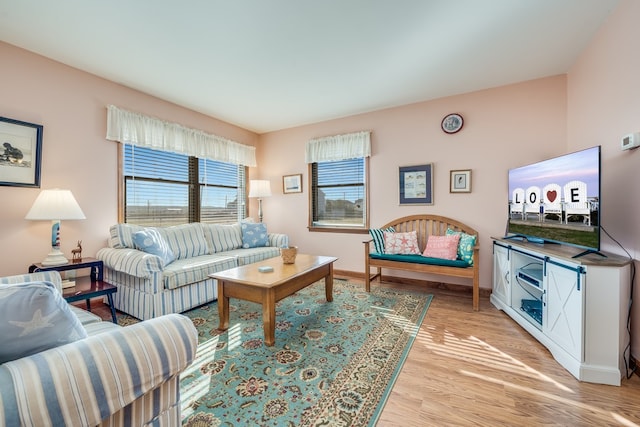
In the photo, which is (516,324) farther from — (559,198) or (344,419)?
(344,419)

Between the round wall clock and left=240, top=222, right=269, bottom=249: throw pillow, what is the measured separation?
301 centimetres

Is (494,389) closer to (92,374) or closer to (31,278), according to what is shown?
(92,374)

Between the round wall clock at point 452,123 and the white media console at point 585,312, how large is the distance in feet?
6.20

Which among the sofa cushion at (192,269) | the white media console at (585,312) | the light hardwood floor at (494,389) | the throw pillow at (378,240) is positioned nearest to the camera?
the light hardwood floor at (494,389)

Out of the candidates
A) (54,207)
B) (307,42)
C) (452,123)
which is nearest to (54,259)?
(54,207)

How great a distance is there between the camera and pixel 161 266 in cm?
257

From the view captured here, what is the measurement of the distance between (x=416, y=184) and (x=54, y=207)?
3.98 metres

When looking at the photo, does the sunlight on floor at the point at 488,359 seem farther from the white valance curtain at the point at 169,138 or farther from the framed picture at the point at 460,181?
the white valance curtain at the point at 169,138

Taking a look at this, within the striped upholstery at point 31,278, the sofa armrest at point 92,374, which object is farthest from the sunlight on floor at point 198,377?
the striped upholstery at point 31,278

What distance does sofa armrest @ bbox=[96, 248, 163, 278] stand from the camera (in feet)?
8.16

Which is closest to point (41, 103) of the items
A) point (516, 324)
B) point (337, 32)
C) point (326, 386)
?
point (337, 32)

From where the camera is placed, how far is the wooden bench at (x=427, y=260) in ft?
9.42

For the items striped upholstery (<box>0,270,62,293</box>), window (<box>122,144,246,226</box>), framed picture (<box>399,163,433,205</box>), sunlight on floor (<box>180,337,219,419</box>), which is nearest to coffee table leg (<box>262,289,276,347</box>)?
sunlight on floor (<box>180,337,219,419</box>)

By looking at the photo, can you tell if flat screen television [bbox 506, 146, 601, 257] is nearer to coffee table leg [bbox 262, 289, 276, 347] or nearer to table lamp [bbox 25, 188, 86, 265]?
coffee table leg [bbox 262, 289, 276, 347]
